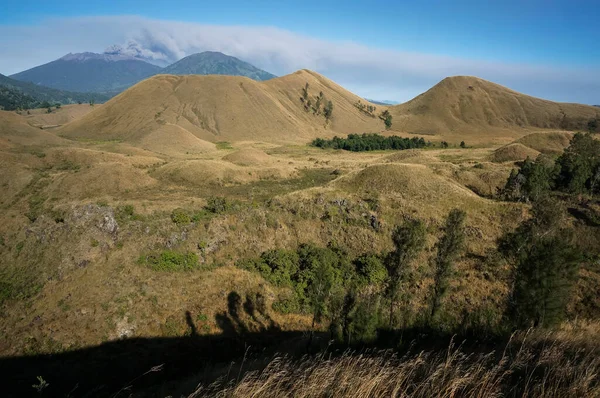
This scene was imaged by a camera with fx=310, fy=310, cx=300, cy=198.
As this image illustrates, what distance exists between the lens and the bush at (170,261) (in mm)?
30812

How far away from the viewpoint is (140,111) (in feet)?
471

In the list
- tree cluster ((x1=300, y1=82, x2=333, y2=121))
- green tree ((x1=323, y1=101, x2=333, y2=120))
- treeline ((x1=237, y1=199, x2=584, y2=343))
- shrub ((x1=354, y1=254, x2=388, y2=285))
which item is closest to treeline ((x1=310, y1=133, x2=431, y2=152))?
green tree ((x1=323, y1=101, x2=333, y2=120))

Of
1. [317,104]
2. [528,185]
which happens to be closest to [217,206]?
[528,185]

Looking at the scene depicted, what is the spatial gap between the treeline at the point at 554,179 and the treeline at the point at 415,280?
46.0 feet

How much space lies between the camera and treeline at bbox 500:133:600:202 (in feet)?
154

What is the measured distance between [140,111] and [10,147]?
71691mm

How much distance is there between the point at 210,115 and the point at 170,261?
133 metres

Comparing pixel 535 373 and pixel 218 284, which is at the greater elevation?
pixel 535 373

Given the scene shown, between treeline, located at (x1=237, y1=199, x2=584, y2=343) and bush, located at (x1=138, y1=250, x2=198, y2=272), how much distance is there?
528 cm

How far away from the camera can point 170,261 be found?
31.5m

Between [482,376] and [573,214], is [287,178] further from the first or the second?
[482,376]

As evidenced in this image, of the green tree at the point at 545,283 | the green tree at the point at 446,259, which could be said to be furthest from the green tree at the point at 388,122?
the green tree at the point at 545,283

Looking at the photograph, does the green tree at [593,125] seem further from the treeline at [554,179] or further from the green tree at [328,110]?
the treeline at [554,179]

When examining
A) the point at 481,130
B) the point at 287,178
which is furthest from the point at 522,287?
the point at 481,130
